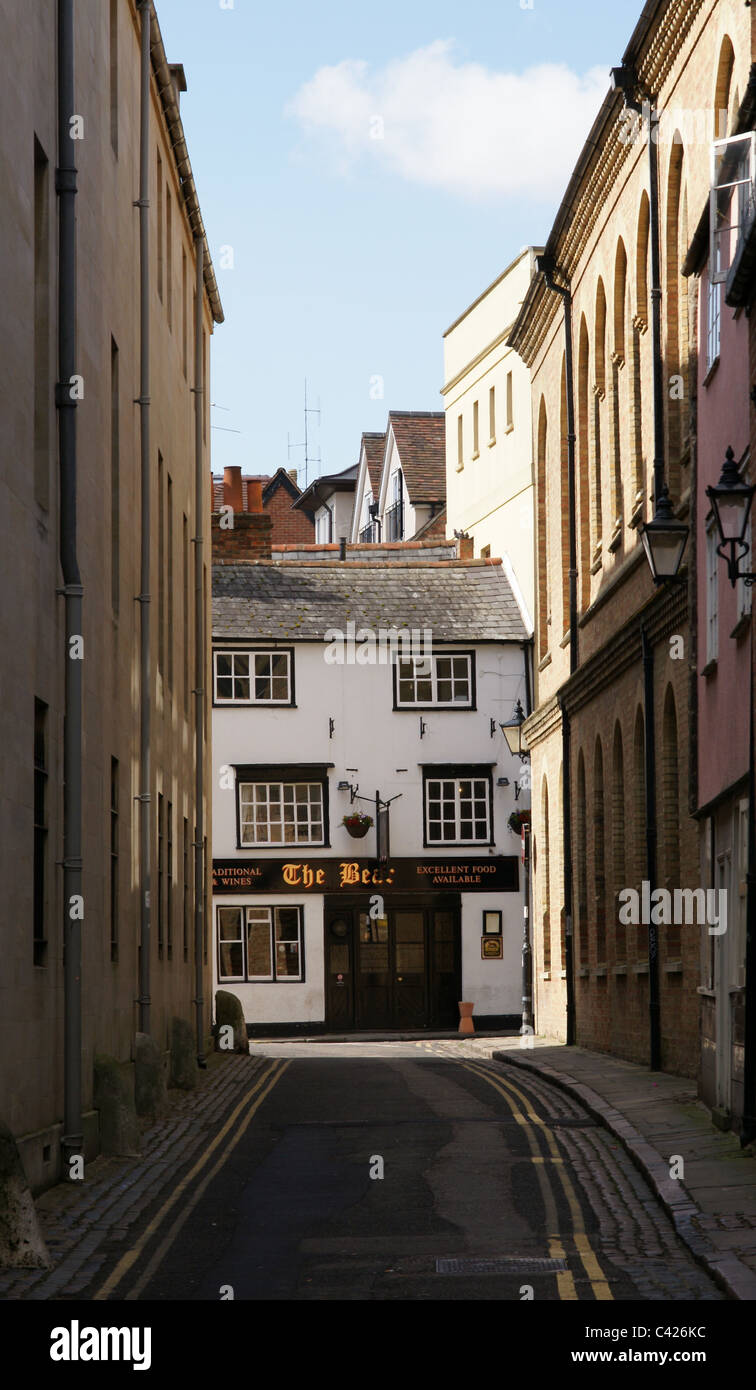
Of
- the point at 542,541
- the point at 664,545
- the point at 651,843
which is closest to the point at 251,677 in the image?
the point at 542,541

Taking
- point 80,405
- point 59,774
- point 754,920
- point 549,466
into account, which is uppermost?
point 549,466

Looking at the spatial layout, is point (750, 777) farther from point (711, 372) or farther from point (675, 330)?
point (675, 330)

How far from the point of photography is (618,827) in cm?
2800

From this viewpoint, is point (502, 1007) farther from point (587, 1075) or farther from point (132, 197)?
point (132, 197)

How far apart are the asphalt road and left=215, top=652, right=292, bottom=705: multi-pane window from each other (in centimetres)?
2314

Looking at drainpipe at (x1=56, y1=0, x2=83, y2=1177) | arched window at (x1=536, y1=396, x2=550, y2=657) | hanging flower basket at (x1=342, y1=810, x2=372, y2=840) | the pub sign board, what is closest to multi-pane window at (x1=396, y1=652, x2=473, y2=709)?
hanging flower basket at (x1=342, y1=810, x2=372, y2=840)

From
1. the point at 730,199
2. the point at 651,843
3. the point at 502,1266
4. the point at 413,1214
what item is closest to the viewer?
the point at 502,1266

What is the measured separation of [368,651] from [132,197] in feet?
78.2

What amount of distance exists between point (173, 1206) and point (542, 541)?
967 inches

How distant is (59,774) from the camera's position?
49.7ft

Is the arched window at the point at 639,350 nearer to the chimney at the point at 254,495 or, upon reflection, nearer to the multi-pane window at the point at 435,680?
the multi-pane window at the point at 435,680

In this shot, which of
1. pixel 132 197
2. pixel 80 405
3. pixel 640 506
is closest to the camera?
pixel 80 405

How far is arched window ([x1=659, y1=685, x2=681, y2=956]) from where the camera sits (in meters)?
23.7
